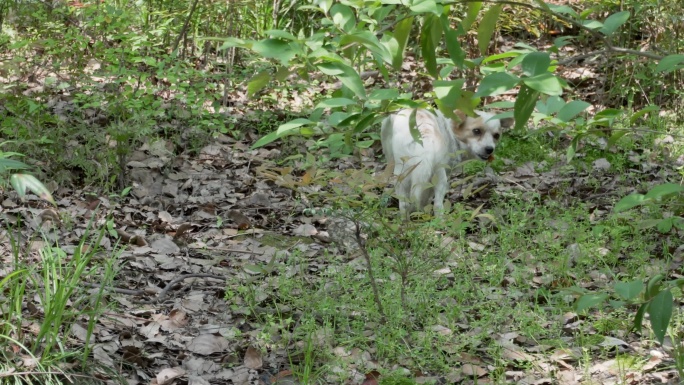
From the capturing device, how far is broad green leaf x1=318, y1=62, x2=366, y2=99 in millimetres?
1837

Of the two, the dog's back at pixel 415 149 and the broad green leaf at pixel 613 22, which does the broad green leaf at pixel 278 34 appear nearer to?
the broad green leaf at pixel 613 22

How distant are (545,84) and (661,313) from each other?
26.6 inches

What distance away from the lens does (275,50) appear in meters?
1.76

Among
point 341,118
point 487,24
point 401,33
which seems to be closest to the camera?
point 401,33

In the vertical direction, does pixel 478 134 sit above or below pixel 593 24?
below

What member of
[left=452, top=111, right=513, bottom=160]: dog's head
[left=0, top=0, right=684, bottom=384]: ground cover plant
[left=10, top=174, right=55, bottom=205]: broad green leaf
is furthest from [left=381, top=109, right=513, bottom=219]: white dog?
[left=10, top=174, right=55, bottom=205]: broad green leaf

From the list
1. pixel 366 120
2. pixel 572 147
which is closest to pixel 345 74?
pixel 366 120

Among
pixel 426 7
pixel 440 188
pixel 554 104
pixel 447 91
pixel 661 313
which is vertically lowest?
pixel 440 188

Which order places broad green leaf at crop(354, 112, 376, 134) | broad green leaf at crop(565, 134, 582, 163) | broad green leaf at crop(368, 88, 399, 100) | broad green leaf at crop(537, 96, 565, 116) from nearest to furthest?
broad green leaf at crop(368, 88, 399, 100)
broad green leaf at crop(354, 112, 376, 134)
broad green leaf at crop(537, 96, 565, 116)
broad green leaf at crop(565, 134, 582, 163)

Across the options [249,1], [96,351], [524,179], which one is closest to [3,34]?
[249,1]

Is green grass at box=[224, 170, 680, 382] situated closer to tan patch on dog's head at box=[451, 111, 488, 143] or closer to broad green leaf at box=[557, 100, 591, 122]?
tan patch on dog's head at box=[451, 111, 488, 143]

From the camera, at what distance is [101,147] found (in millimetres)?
5949

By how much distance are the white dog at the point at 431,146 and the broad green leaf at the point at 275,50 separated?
2892 millimetres

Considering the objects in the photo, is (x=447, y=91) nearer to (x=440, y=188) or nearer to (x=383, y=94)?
(x=383, y=94)
